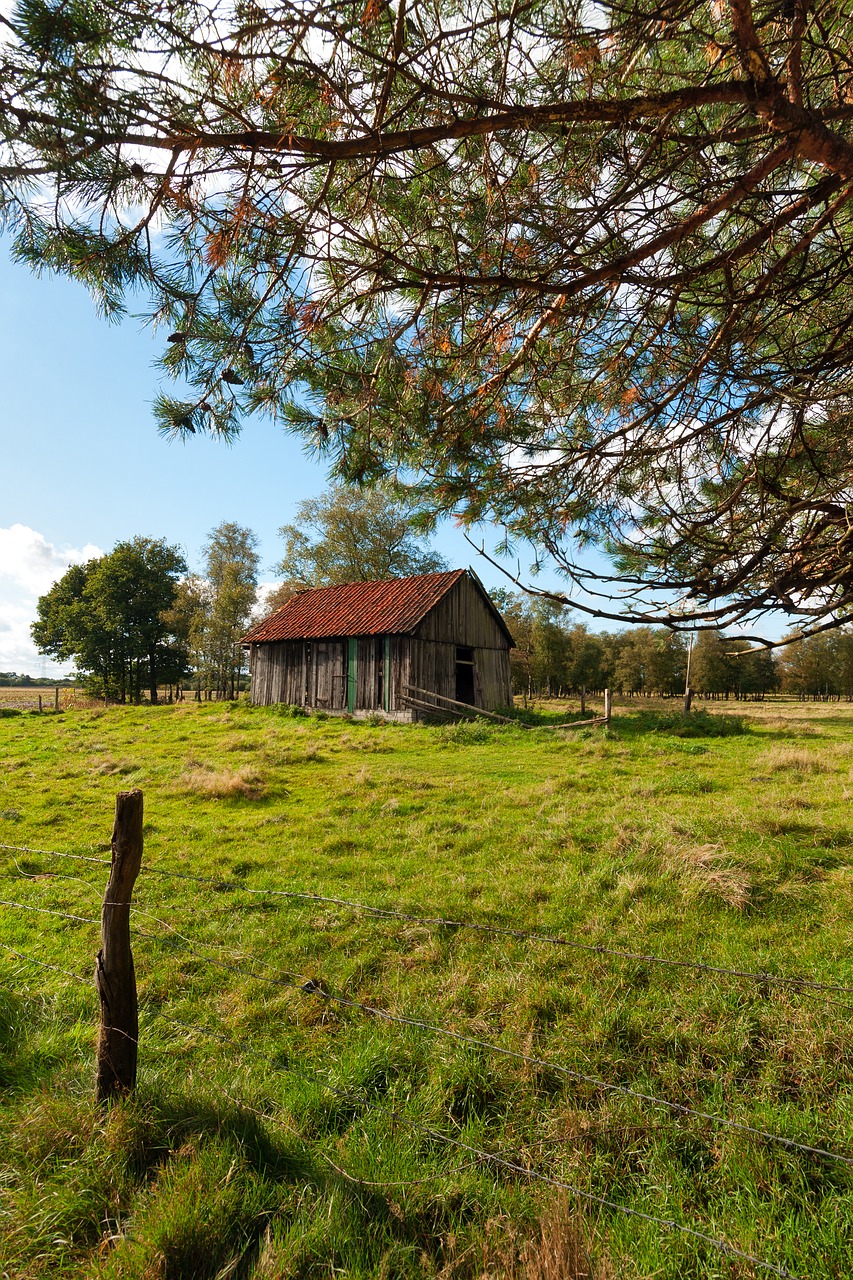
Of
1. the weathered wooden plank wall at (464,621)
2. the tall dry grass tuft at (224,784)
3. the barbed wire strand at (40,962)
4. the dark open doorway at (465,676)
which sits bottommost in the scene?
the barbed wire strand at (40,962)

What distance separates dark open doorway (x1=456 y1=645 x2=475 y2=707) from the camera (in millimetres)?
24375

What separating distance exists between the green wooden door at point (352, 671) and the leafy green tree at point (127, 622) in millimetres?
25492

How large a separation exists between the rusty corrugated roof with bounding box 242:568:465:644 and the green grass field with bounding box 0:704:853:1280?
1425 centimetres

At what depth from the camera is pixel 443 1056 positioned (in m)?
3.52

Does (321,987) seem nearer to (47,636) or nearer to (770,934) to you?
(770,934)

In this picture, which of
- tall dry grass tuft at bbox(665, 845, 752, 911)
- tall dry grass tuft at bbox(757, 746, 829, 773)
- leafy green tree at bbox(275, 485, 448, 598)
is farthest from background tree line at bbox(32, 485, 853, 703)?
tall dry grass tuft at bbox(665, 845, 752, 911)

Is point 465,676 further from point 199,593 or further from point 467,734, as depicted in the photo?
point 199,593

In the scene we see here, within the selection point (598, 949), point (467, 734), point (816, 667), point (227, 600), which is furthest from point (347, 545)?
point (816, 667)

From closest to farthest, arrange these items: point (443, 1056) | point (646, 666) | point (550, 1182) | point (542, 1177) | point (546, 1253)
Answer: point (546, 1253), point (542, 1177), point (550, 1182), point (443, 1056), point (646, 666)

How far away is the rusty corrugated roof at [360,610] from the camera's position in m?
22.4

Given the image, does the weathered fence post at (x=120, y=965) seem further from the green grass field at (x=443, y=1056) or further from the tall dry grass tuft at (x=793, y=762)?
the tall dry grass tuft at (x=793, y=762)

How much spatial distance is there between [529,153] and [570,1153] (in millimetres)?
5438

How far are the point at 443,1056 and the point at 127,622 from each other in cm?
4680

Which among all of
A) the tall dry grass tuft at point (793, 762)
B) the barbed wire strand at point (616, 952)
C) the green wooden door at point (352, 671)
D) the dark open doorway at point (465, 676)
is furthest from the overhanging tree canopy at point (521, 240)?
the dark open doorway at point (465, 676)
